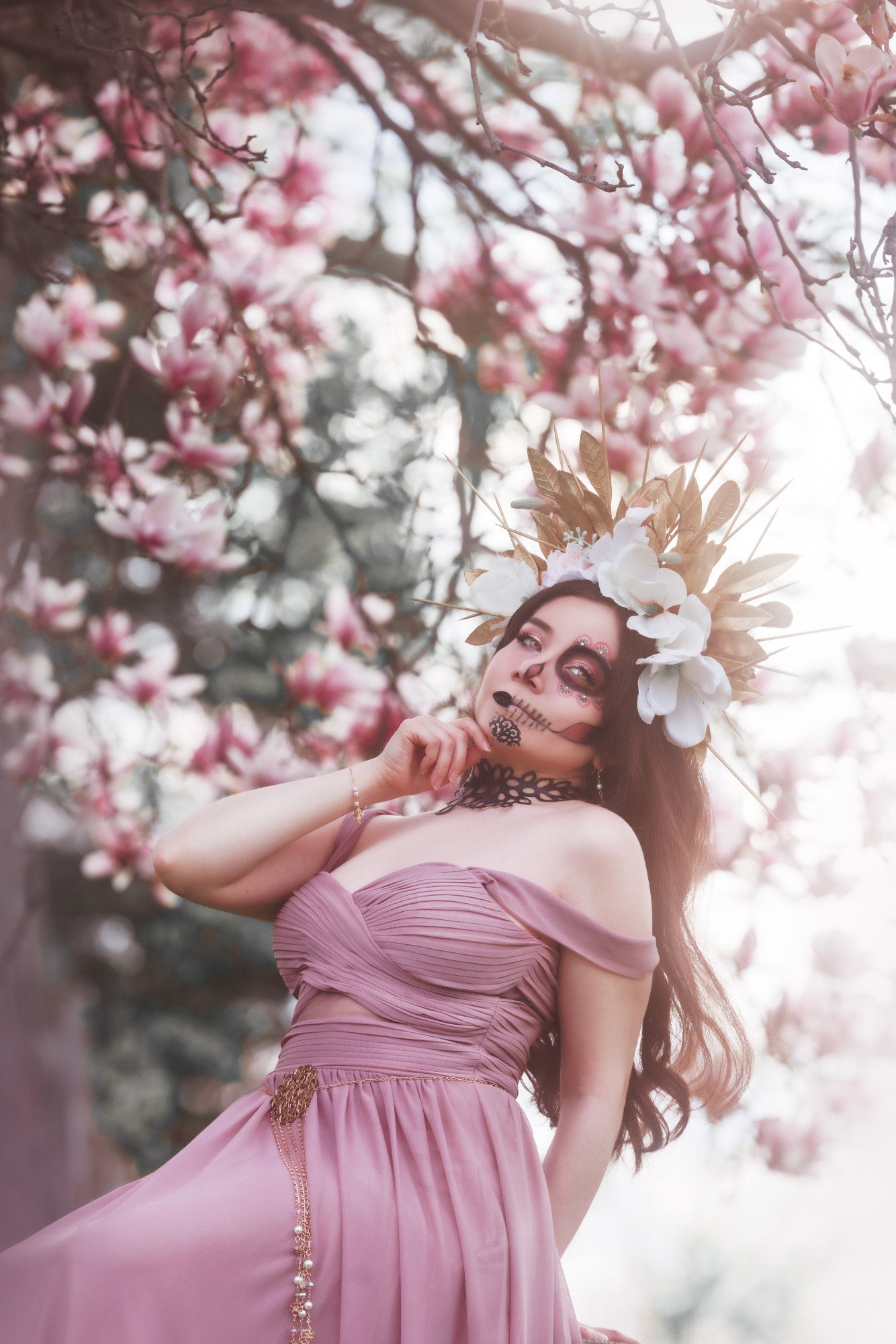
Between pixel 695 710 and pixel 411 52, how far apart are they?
1697mm

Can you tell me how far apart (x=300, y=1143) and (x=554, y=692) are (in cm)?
61

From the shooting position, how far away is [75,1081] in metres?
2.38

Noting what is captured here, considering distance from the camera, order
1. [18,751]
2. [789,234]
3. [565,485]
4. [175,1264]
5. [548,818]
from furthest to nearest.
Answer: [789,234] → [18,751] → [565,485] → [548,818] → [175,1264]

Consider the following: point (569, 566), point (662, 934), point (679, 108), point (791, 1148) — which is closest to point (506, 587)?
point (569, 566)

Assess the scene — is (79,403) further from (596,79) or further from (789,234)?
(789,234)

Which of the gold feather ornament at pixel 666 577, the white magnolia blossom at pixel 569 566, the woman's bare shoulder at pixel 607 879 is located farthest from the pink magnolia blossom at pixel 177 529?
the woman's bare shoulder at pixel 607 879

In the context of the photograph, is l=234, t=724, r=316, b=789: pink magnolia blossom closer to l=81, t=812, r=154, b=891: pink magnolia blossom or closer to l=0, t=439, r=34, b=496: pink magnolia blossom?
l=81, t=812, r=154, b=891: pink magnolia blossom

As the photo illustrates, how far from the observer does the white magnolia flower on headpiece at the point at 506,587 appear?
1799 millimetres

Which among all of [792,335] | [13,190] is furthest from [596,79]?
[13,190]

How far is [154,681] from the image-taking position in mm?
2387

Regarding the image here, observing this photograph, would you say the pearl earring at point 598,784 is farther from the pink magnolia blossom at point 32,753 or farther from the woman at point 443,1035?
the pink magnolia blossom at point 32,753

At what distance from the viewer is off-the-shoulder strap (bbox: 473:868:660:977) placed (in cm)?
146

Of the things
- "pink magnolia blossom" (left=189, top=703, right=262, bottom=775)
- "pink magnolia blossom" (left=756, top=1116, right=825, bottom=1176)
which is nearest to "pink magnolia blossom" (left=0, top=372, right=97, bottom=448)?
"pink magnolia blossom" (left=189, top=703, right=262, bottom=775)

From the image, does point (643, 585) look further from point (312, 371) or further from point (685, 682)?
point (312, 371)
